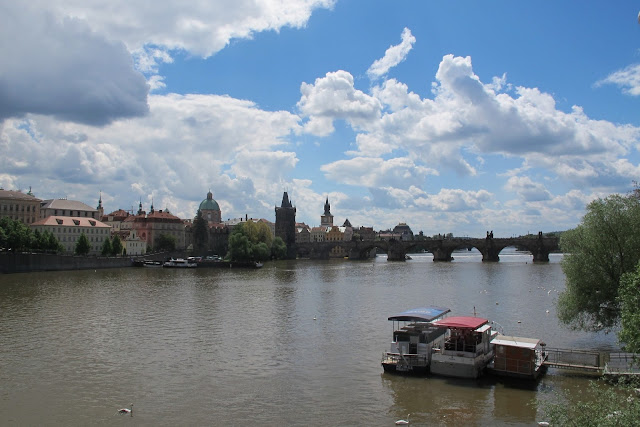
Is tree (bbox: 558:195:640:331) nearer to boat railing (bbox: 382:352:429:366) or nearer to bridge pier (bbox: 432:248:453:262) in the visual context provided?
boat railing (bbox: 382:352:429:366)

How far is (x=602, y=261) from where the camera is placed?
107ft

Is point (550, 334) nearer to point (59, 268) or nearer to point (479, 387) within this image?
point (479, 387)

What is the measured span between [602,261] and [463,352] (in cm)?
1093

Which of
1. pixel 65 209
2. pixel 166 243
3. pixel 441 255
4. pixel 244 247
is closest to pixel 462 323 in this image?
pixel 244 247

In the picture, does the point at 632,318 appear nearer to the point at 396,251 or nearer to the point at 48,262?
the point at 48,262

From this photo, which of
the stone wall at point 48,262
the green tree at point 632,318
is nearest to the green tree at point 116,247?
the stone wall at point 48,262

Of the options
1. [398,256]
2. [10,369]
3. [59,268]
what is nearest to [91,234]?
[59,268]

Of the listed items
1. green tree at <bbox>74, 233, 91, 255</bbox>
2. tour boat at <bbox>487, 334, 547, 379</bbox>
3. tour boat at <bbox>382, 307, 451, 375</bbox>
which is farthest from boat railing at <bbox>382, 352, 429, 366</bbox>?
green tree at <bbox>74, 233, 91, 255</bbox>

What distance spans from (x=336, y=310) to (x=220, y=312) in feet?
35.2

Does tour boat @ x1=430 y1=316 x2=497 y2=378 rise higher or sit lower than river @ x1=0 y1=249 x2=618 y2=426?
higher

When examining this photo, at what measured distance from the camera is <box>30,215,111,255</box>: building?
457ft

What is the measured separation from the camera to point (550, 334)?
39281mm

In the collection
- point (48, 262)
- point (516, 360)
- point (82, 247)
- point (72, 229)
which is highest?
point (72, 229)

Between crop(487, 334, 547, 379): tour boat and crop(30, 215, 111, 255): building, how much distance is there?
129881mm
